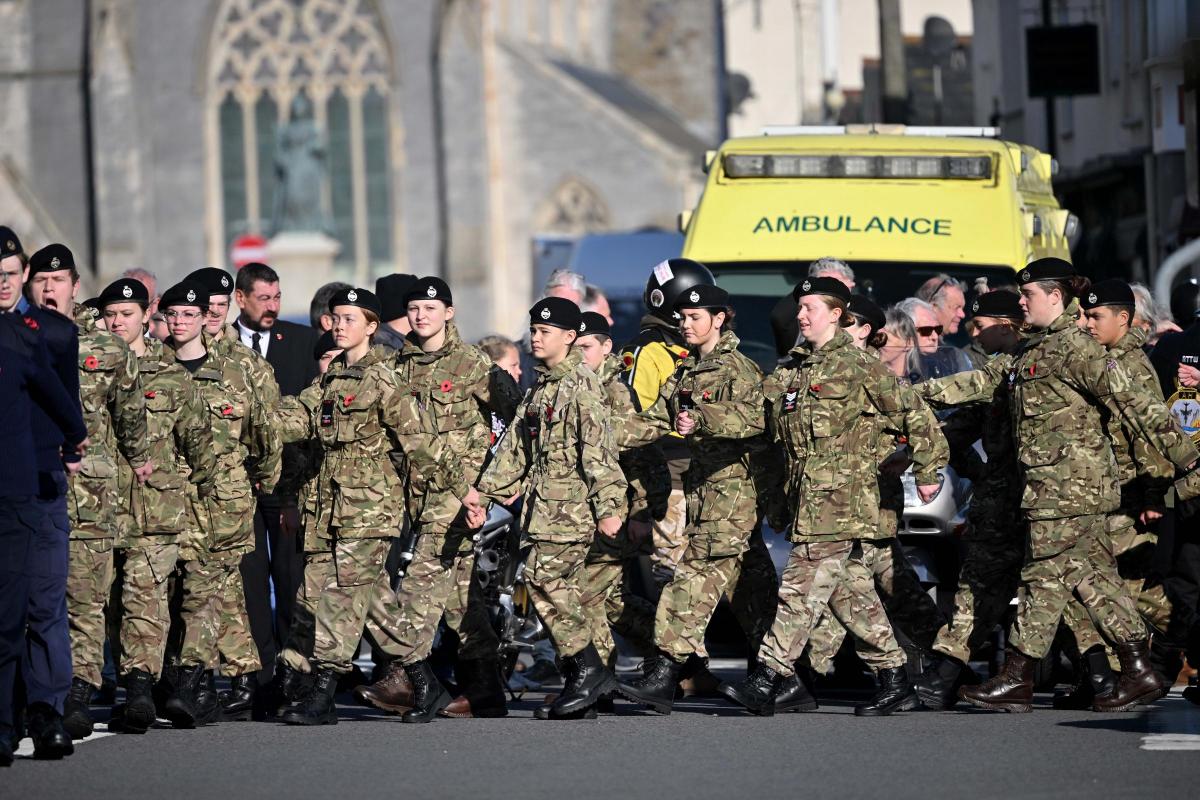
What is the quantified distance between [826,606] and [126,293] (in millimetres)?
3406

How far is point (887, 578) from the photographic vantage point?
1060cm

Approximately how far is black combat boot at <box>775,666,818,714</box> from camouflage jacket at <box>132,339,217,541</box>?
2733 millimetres

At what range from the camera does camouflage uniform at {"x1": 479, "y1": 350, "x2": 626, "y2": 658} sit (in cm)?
1016

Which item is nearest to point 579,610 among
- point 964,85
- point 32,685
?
point 32,685

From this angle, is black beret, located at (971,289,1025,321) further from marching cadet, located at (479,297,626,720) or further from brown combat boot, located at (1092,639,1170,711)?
marching cadet, located at (479,297,626,720)

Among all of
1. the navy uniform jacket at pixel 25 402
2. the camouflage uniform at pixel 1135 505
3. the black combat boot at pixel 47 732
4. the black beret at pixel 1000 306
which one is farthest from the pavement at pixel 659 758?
the black beret at pixel 1000 306

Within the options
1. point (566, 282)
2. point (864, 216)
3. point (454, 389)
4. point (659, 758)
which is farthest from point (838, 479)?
point (864, 216)

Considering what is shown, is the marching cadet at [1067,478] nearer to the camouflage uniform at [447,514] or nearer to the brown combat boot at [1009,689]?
the brown combat boot at [1009,689]

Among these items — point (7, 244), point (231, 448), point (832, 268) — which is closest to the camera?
point (7, 244)

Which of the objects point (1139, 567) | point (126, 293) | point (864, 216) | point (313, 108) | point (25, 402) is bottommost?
point (1139, 567)

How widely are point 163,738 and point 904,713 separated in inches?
127

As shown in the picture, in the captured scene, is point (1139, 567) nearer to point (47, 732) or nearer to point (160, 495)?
point (160, 495)

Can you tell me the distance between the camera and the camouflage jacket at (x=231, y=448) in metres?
10.4

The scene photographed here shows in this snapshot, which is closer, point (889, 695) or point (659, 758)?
point (659, 758)
